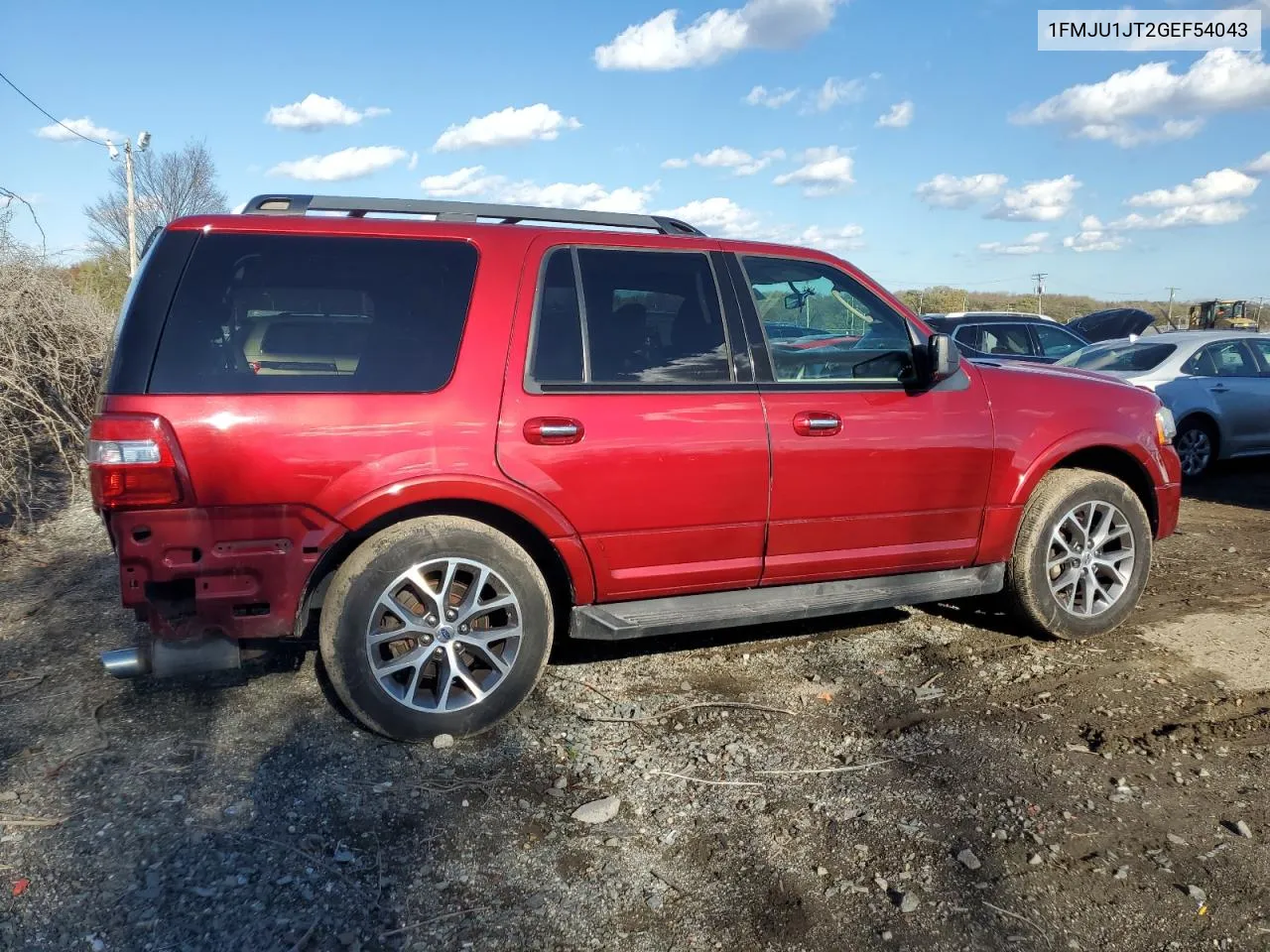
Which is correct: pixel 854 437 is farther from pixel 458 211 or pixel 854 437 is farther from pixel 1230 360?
pixel 1230 360

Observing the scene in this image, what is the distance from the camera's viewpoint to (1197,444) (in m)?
9.25

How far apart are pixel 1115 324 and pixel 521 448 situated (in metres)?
22.1

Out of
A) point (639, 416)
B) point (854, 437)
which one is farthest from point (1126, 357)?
point (639, 416)

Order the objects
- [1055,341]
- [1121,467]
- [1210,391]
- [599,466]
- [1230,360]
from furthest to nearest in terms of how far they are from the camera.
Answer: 1. [1055,341]
2. [1230,360]
3. [1210,391]
4. [1121,467]
5. [599,466]

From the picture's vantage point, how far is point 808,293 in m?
4.14

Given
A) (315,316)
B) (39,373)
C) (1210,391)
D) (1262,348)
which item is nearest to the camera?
(315,316)

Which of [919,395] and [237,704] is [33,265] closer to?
[237,704]

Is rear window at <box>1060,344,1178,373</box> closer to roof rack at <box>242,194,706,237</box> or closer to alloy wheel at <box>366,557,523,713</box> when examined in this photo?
roof rack at <box>242,194,706,237</box>

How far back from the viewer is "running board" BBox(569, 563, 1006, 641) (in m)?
3.68

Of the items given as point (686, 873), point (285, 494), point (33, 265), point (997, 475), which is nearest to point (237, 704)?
point (285, 494)

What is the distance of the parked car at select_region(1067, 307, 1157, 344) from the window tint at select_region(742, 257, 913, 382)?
1933 cm

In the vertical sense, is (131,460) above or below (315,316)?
below

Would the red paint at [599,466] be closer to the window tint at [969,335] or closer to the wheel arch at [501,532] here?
the wheel arch at [501,532]

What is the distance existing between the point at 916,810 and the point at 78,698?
3331mm
